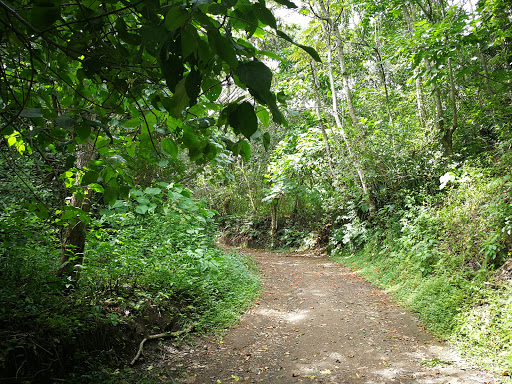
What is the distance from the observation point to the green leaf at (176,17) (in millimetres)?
741

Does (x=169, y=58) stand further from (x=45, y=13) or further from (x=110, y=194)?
(x=110, y=194)

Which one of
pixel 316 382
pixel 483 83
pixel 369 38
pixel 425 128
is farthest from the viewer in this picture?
pixel 369 38

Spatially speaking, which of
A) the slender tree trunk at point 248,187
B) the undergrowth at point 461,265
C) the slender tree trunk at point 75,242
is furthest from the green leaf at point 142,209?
the slender tree trunk at point 248,187

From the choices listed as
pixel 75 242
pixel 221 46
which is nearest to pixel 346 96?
pixel 75 242

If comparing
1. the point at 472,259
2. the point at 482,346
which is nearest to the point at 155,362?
the point at 482,346

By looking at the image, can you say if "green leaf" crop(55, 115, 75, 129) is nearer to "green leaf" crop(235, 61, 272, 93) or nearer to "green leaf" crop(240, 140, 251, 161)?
"green leaf" crop(240, 140, 251, 161)

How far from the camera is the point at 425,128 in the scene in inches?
316

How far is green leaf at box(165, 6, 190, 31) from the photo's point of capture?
74cm

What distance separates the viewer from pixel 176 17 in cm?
75

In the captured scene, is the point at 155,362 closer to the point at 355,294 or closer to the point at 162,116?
the point at 162,116

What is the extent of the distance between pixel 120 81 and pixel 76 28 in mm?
285

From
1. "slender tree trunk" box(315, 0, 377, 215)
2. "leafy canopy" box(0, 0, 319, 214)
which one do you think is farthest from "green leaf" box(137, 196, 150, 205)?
"slender tree trunk" box(315, 0, 377, 215)

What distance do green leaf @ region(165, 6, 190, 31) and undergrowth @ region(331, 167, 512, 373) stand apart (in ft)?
13.0

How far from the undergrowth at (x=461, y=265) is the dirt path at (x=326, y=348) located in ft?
0.97
